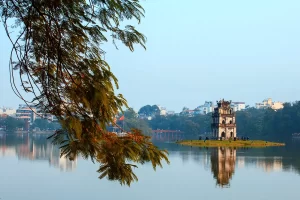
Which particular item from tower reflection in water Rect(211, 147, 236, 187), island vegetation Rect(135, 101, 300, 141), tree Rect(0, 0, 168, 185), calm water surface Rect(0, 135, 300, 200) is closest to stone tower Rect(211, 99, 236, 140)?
island vegetation Rect(135, 101, 300, 141)

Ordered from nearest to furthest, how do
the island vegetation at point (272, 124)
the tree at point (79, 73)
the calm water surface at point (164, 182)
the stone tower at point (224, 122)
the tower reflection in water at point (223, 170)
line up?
the tree at point (79, 73) < the calm water surface at point (164, 182) < the tower reflection in water at point (223, 170) < the stone tower at point (224, 122) < the island vegetation at point (272, 124)

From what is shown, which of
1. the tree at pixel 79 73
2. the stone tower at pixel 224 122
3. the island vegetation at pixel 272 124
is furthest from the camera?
the island vegetation at pixel 272 124

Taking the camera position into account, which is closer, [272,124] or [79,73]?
[79,73]

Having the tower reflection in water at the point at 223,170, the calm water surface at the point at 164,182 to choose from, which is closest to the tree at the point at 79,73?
the calm water surface at the point at 164,182

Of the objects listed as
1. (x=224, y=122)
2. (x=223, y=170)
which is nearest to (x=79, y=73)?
(x=223, y=170)

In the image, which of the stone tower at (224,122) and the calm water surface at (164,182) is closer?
the calm water surface at (164,182)

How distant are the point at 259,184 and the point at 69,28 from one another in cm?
2391

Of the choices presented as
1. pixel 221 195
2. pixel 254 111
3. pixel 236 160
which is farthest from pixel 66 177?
pixel 254 111

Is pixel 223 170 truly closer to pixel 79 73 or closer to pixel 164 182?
pixel 164 182

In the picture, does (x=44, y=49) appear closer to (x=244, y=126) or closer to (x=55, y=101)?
(x=55, y=101)

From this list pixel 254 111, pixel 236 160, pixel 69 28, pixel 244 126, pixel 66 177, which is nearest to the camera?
pixel 69 28

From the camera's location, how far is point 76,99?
260 inches

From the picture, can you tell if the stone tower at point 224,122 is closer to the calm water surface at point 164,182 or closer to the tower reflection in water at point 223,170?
the tower reflection in water at point 223,170

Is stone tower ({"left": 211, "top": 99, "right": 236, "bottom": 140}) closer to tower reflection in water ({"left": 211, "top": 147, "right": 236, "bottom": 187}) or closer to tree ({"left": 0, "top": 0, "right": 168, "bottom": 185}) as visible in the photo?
tower reflection in water ({"left": 211, "top": 147, "right": 236, "bottom": 187})
